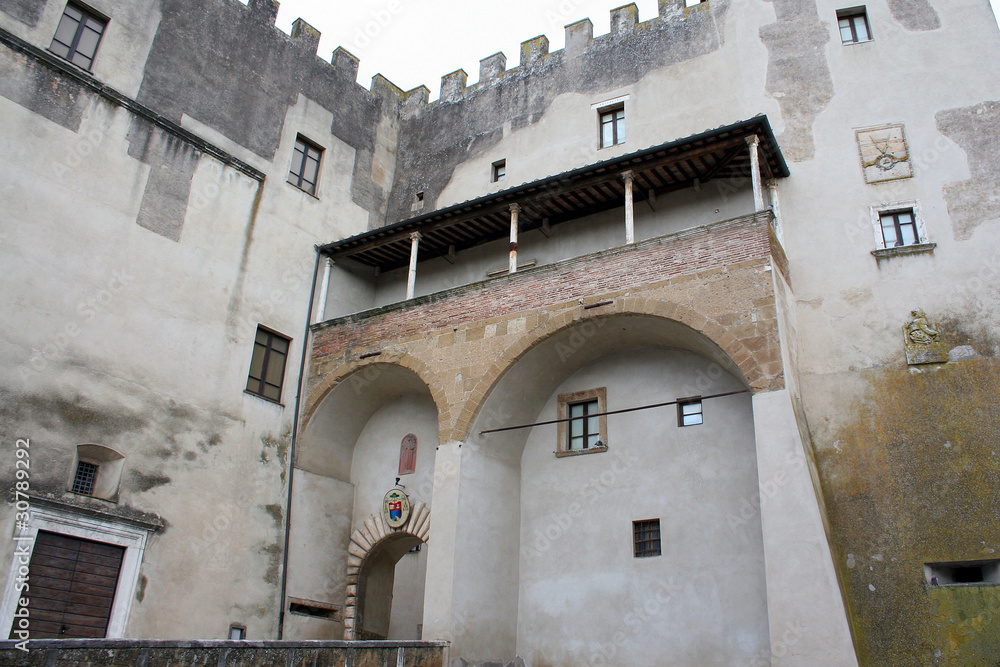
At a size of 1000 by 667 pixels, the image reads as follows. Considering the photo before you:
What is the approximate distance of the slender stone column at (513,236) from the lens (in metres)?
15.2

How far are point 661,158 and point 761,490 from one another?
6.09 meters

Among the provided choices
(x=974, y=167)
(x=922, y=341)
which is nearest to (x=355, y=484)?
(x=922, y=341)

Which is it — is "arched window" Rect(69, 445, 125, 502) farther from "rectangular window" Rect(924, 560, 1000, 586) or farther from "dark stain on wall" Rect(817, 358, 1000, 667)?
"rectangular window" Rect(924, 560, 1000, 586)

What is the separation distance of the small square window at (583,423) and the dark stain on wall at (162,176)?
7.95 metres

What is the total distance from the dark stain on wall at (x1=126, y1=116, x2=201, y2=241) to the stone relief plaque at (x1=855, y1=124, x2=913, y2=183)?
1248 cm

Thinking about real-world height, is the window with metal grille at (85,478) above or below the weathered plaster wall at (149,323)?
below

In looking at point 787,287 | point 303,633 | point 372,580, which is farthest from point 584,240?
point 303,633

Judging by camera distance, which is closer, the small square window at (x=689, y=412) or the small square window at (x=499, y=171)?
the small square window at (x=689, y=412)

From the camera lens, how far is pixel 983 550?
430 inches

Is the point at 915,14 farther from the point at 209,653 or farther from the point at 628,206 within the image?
the point at 209,653

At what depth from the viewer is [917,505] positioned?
1153 cm

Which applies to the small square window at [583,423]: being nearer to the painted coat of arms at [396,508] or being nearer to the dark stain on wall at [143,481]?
the painted coat of arms at [396,508]

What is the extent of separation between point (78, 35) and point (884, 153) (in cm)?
1469

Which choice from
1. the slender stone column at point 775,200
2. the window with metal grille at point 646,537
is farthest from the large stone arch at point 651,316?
the window with metal grille at point 646,537
